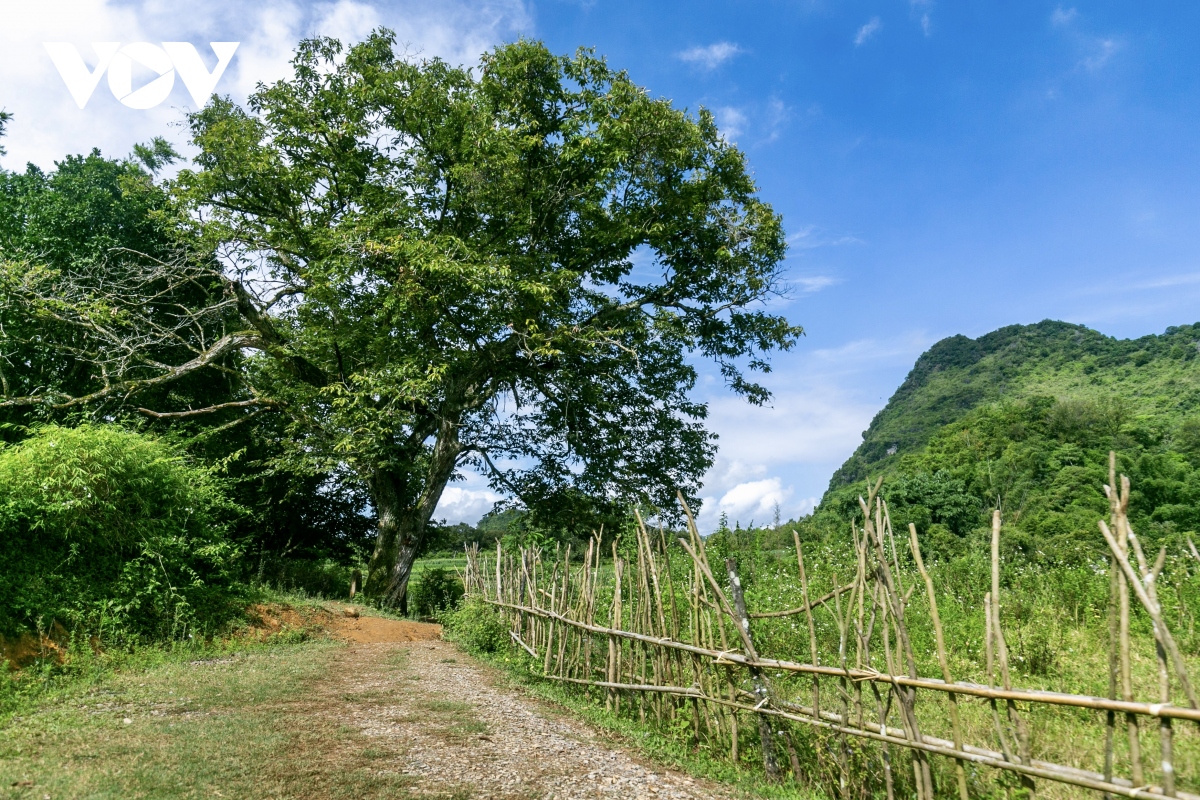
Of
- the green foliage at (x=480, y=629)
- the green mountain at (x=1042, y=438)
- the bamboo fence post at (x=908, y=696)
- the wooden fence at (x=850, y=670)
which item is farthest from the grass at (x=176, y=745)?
the green mountain at (x=1042, y=438)

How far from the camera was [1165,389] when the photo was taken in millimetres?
60875

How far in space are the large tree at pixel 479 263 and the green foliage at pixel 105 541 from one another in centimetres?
358

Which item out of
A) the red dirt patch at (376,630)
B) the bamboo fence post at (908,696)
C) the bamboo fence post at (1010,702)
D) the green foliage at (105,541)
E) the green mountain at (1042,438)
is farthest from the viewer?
the green mountain at (1042,438)

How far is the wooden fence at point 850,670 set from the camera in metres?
3.04

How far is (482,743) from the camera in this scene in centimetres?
564

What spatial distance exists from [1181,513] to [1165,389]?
3807 centimetres

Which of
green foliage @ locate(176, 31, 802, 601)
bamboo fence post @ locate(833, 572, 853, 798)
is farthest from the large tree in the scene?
bamboo fence post @ locate(833, 572, 853, 798)

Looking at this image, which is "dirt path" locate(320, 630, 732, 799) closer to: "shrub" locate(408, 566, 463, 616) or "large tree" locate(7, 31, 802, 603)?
"large tree" locate(7, 31, 802, 603)

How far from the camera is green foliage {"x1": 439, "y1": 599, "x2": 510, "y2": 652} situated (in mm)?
10555

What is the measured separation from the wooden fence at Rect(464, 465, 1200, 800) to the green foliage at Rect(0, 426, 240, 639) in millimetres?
5141

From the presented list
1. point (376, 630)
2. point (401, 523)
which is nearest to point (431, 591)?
point (401, 523)

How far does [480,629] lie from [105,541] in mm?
5061

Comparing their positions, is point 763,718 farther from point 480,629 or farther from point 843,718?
point 480,629

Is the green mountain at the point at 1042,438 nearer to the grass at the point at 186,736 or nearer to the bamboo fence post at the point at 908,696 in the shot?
the bamboo fence post at the point at 908,696
